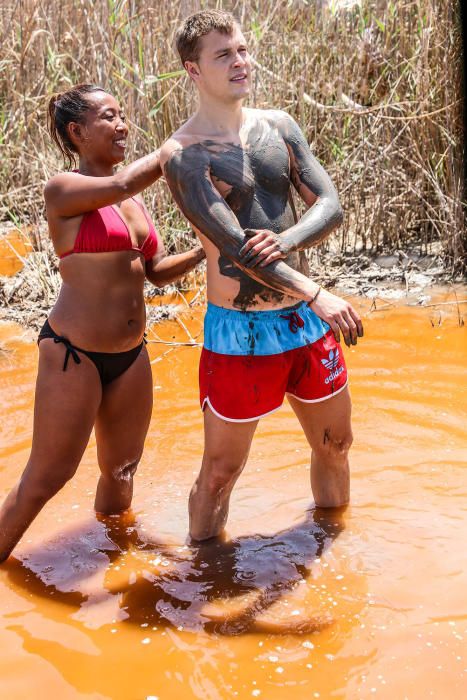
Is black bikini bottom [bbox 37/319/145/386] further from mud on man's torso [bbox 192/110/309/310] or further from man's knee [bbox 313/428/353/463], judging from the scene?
man's knee [bbox 313/428/353/463]

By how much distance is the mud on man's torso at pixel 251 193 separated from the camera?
2.56m

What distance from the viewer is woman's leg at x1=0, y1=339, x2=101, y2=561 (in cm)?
273

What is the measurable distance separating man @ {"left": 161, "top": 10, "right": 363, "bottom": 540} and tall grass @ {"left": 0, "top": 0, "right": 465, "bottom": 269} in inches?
101

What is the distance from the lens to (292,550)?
2.96 meters

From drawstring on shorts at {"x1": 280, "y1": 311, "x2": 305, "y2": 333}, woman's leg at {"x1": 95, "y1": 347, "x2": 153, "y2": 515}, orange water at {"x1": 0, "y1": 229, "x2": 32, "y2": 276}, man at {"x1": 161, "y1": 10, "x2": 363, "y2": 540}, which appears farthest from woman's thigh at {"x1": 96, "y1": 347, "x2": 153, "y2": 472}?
orange water at {"x1": 0, "y1": 229, "x2": 32, "y2": 276}

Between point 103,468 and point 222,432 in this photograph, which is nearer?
point 222,432

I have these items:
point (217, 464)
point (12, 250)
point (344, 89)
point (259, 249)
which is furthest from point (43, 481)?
point (344, 89)

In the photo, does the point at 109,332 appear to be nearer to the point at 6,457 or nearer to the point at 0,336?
the point at 6,457

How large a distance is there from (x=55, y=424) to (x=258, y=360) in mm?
647

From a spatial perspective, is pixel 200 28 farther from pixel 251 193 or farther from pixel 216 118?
pixel 251 193

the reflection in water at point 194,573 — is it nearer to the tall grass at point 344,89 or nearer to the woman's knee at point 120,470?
the woman's knee at point 120,470

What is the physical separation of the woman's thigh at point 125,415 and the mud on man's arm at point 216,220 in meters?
0.61

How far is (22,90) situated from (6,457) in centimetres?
306

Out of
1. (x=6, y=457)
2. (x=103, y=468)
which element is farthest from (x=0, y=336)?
(x=103, y=468)
